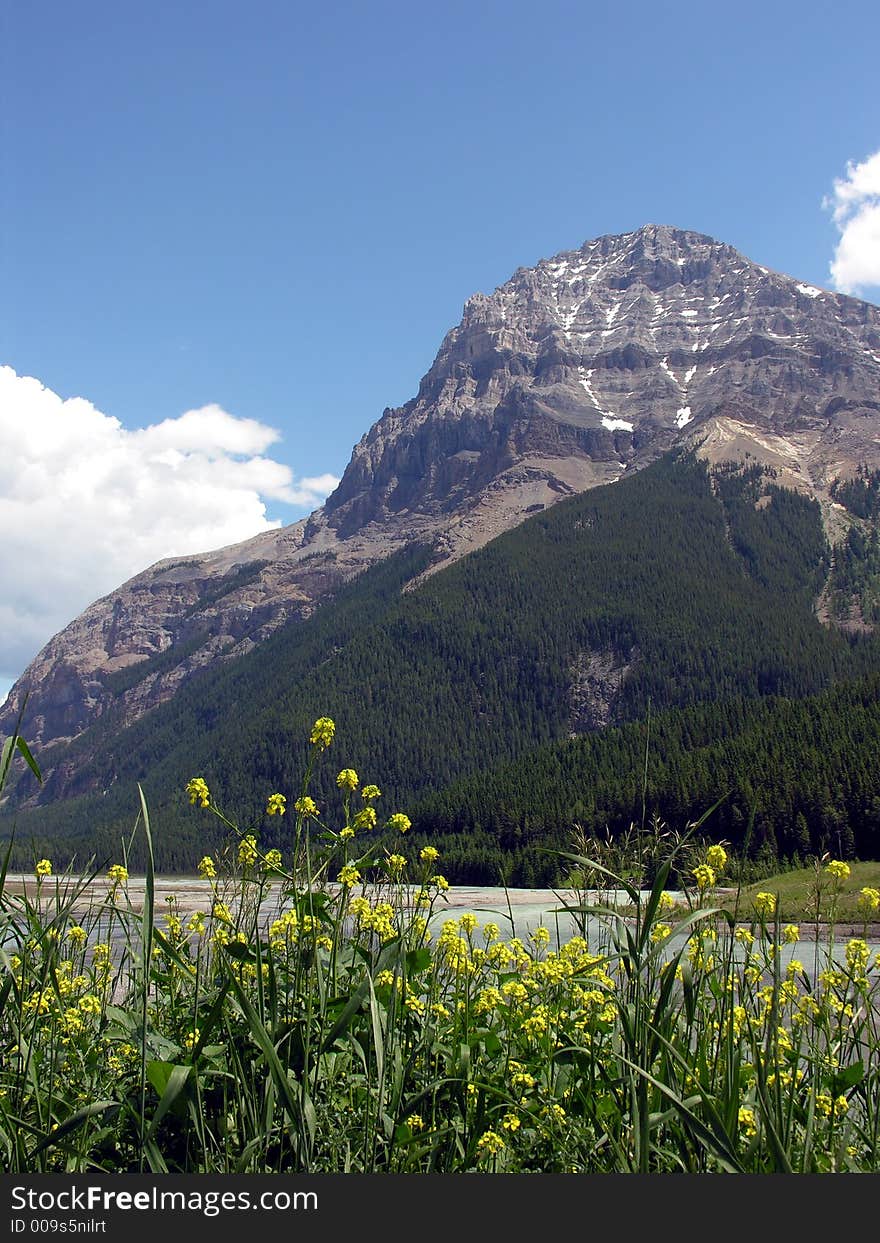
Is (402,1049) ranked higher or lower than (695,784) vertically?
higher

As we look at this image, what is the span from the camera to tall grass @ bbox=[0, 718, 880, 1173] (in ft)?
10.2

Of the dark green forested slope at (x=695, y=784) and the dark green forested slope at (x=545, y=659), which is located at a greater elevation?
the dark green forested slope at (x=545, y=659)

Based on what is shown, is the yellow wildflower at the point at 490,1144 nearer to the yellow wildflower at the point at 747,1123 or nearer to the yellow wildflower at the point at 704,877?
the yellow wildflower at the point at 747,1123

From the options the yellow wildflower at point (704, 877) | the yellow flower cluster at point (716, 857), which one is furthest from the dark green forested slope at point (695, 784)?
the yellow wildflower at point (704, 877)

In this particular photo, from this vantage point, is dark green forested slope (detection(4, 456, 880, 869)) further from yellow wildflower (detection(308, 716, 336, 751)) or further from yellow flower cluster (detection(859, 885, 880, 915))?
yellow wildflower (detection(308, 716, 336, 751))

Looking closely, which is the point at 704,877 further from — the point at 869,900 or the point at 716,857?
the point at 869,900

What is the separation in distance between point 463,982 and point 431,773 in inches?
6355

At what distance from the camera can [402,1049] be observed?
395 centimetres

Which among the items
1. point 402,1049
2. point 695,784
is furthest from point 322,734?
point 695,784

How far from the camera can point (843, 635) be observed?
165750mm

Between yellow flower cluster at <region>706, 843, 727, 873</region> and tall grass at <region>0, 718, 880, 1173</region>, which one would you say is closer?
tall grass at <region>0, 718, 880, 1173</region>

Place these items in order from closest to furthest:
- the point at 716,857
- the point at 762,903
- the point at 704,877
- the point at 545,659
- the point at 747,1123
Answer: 1. the point at 747,1123
2. the point at 704,877
3. the point at 716,857
4. the point at 762,903
5. the point at 545,659

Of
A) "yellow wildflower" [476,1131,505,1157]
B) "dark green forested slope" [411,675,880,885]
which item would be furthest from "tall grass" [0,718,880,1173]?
"dark green forested slope" [411,675,880,885]

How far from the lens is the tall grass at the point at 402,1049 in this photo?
3.12 metres
